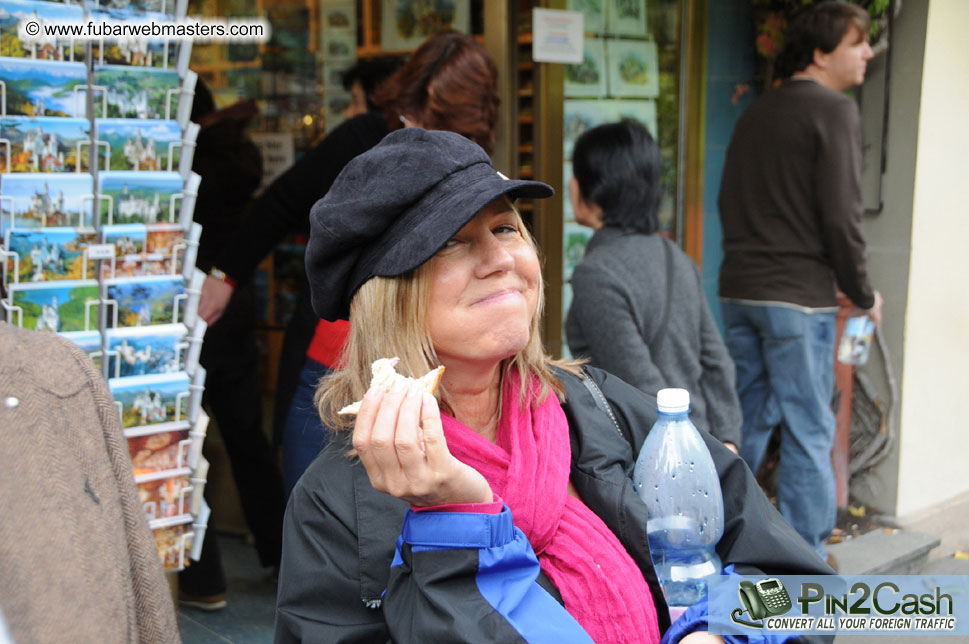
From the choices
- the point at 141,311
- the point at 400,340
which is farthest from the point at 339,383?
the point at 141,311

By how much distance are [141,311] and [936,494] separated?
14.3 feet

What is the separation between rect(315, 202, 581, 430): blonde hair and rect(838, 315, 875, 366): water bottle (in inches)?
125

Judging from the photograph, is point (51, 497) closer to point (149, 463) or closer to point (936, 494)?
point (149, 463)

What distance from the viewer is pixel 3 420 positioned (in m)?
1.30

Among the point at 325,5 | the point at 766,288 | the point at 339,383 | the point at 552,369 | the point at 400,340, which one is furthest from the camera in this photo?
the point at 325,5

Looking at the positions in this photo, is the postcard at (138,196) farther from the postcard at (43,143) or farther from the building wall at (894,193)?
the building wall at (894,193)

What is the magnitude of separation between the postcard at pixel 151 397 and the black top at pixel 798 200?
8.69 ft

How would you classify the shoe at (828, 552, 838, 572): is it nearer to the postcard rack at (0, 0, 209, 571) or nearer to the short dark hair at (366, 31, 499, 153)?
the short dark hair at (366, 31, 499, 153)

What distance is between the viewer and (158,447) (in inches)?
103

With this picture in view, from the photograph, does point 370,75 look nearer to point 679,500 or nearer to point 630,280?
point 630,280

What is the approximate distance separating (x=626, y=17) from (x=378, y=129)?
2.09 meters

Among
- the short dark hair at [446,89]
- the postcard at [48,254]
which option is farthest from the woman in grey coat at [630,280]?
the postcard at [48,254]

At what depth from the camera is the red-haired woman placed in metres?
3.10

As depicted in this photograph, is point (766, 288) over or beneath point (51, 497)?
beneath
